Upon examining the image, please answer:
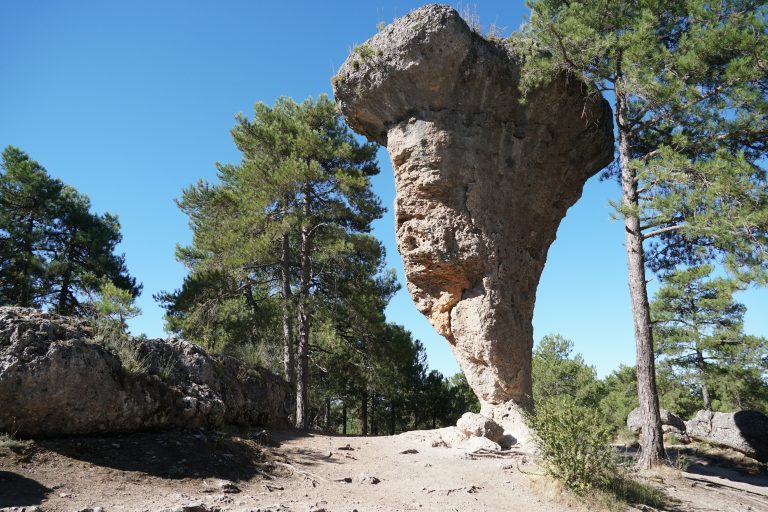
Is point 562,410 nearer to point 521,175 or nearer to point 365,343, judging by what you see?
point 521,175

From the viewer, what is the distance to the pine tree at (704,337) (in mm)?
16234

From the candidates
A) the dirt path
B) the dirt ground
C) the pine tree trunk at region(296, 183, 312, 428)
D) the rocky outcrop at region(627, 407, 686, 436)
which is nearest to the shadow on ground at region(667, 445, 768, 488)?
the rocky outcrop at region(627, 407, 686, 436)

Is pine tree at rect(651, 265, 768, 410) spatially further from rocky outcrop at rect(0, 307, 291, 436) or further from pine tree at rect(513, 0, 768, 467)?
rocky outcrop at rect(0, 307, 291, 436)

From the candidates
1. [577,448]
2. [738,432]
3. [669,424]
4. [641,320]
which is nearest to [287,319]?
[641,320]

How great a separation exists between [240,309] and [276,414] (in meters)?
5.61

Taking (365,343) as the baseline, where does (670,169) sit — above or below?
above

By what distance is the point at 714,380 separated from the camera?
16922 mm

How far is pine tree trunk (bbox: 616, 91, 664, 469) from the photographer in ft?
28.3

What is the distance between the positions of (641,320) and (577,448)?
3579 millimetres

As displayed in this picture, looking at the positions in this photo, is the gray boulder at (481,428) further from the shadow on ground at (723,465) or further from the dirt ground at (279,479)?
the shadow on ground at (723,465)

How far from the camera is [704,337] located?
650 inches

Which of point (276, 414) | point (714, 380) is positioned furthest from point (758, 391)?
point (276, 414)

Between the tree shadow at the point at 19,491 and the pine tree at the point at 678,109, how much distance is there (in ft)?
27.8

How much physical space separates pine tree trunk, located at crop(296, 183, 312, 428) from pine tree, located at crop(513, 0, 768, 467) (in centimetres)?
715
